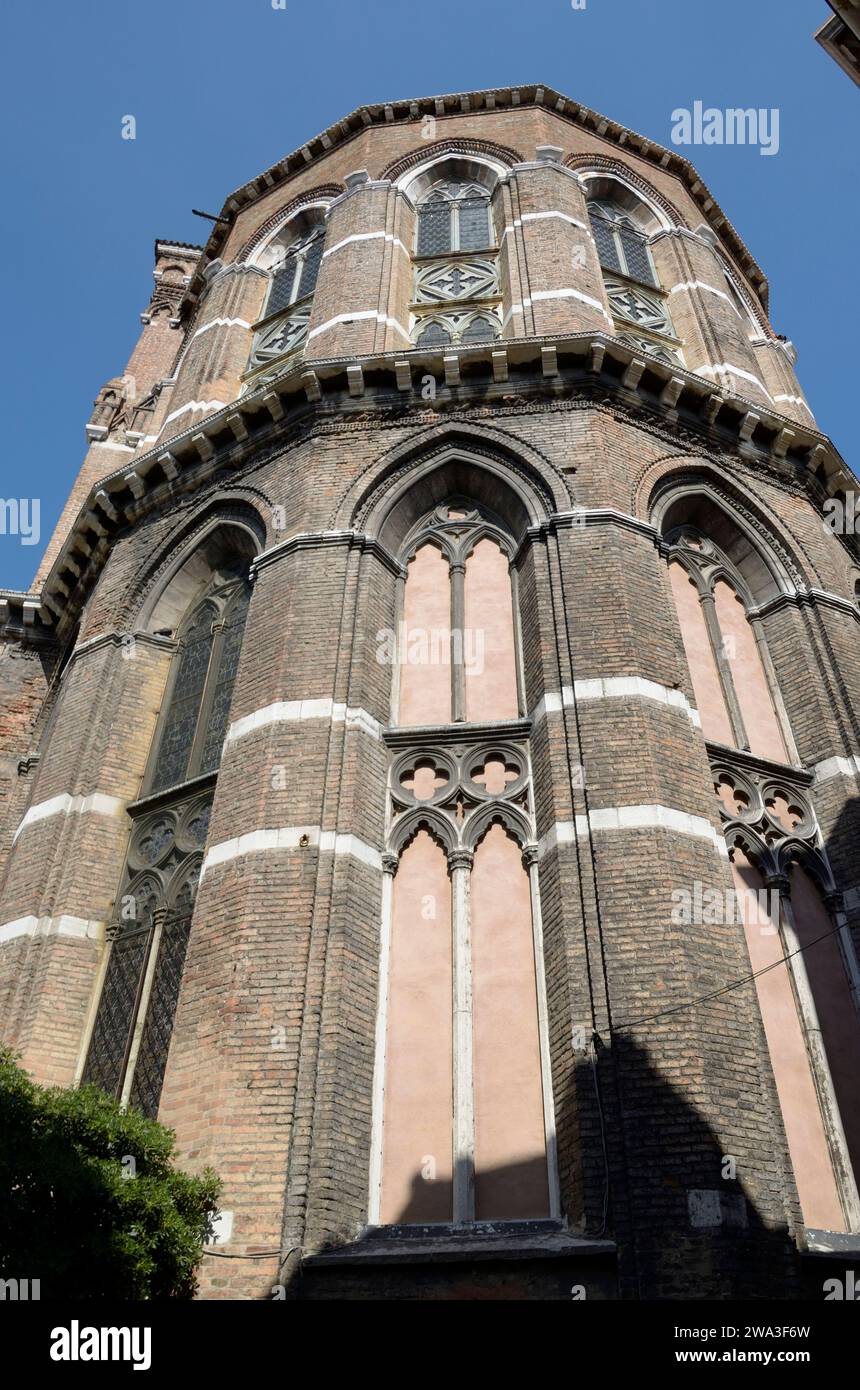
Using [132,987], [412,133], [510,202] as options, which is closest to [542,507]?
[132,987]

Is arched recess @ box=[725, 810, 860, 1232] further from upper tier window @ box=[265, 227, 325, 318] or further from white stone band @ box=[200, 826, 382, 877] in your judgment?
upper tier window @ box=[265, 227, 325, 318]

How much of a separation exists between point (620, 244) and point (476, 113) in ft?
13.9

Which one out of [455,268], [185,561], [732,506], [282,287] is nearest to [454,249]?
[455,268]

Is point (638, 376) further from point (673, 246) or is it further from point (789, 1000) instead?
point (789, 1000)

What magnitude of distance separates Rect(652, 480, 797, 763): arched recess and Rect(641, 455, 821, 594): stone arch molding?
20 mm

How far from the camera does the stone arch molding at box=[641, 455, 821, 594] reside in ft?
44.8

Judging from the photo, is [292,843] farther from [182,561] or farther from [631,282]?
[631,282]

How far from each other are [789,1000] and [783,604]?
5.43 meters

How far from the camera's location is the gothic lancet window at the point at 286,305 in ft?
58.0

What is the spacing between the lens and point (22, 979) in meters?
11.2

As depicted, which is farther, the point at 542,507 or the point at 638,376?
the point at 638,376

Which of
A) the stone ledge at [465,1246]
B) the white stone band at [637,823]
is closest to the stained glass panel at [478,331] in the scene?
the white stone band at [637,823]

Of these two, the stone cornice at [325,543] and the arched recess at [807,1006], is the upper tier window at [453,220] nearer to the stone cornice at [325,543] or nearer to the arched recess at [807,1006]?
the stone cornice at [325,543]

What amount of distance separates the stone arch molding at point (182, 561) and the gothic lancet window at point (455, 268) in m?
4.04
